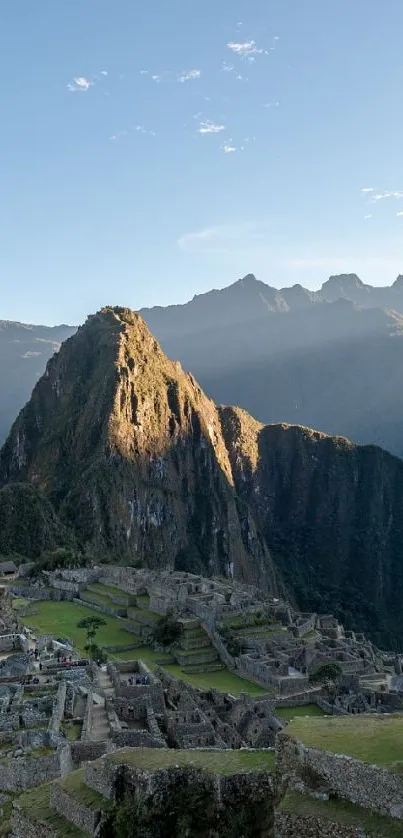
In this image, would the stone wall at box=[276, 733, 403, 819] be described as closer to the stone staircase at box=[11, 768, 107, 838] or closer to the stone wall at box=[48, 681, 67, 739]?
the stone staircase at box=[11, 768, 107, 838]

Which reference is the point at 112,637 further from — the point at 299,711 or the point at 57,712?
the point at 57,712

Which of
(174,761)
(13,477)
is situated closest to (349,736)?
(174,761)

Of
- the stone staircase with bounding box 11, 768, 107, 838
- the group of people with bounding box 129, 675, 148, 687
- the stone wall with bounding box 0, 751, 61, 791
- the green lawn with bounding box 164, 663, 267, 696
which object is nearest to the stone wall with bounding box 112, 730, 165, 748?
the stone wall with bounding box 0, 751, 61, 791

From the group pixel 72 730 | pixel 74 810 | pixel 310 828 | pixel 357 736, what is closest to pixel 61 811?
pixel 74 810

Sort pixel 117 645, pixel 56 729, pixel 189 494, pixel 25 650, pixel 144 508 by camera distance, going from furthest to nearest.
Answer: pixel 189 494
pixel 144 508
pixel 117 645
pixel 25 650
pixel 56 729

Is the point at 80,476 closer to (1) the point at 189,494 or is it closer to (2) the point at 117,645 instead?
(1) the point at 189,494

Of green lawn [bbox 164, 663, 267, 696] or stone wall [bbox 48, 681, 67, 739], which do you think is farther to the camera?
green lawn [bbox 164, 663, 267, 696]
